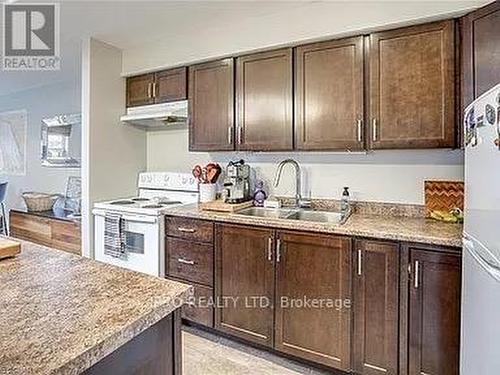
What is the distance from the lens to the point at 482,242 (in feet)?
4.31

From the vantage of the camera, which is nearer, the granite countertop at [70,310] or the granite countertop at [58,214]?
the granite countertop at [70,310]

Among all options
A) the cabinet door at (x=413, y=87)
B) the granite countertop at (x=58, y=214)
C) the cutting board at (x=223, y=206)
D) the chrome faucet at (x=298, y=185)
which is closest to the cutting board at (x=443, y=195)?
the cabinet door at (x=413, y=87)

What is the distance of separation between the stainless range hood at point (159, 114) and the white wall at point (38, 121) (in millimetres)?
1459

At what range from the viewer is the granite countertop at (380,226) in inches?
73.0

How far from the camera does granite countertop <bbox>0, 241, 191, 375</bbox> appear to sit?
2.36 ft

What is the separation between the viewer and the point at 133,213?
2875 mm

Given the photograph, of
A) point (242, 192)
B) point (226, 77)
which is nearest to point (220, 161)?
point (242, 192)

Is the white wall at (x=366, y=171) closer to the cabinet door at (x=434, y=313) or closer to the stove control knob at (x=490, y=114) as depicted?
the cabinet door at (x=434, y=313)

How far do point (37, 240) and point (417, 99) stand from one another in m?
4.06

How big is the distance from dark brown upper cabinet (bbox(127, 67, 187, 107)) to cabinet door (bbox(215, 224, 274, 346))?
1.35m

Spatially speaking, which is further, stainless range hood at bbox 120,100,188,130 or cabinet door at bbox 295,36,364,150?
stainless range hood at bbox 120,100,188,130

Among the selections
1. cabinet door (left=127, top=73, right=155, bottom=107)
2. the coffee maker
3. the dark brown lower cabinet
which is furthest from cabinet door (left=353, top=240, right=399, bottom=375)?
cabinet door (left=127, top=73, right=155, bottom=107)

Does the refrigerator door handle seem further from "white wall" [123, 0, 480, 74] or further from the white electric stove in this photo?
the white electric stove

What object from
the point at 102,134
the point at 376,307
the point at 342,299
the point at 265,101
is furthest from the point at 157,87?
the point at 376,307
